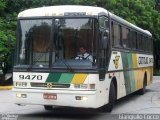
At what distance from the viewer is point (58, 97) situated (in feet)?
40.4

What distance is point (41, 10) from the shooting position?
43.0 ft

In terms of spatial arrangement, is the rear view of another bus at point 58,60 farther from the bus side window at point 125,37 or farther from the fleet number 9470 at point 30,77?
the bus side window at point 125,37

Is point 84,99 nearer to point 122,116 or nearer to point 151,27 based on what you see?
point 122,116

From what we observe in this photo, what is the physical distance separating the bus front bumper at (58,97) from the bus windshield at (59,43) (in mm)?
748

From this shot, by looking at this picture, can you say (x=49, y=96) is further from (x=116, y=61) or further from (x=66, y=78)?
(x=116, y=61)

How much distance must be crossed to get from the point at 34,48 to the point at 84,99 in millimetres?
2079

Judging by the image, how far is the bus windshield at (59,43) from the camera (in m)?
12.5

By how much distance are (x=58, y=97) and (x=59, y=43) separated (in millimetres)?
1511

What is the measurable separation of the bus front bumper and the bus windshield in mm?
748

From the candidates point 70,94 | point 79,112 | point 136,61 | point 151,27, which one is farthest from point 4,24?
point 151,27

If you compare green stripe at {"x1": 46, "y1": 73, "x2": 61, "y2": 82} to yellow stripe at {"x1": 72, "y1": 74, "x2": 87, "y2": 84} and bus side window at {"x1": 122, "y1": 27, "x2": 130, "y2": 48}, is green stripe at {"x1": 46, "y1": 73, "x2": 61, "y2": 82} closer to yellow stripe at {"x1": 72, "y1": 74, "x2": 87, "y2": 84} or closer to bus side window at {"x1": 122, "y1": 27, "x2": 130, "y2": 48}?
yellow stripe at {"x1": 72, "y1": 74, "x2": 87, "y2": 84}

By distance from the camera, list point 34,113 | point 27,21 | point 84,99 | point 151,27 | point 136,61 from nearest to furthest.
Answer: point 84,99, point 27,21, point 34,113, point 136,61, point 151,27

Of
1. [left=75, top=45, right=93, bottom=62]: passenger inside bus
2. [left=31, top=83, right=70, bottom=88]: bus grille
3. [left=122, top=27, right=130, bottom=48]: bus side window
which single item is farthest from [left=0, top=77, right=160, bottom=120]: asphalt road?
[left=122, top=27, right=130, bottom=48]: bus side window

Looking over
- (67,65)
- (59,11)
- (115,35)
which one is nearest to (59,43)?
(67,65)
